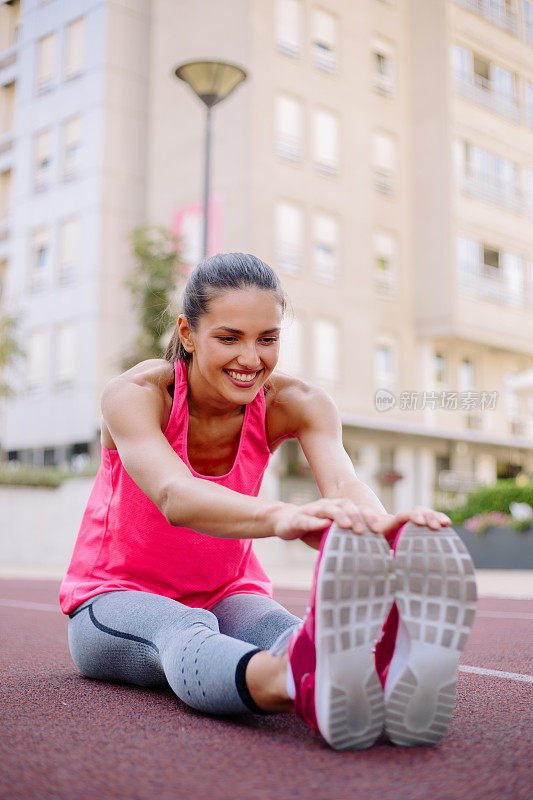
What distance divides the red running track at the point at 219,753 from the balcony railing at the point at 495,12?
90.6 feet

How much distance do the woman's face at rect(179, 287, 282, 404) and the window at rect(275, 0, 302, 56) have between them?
74.6 feet

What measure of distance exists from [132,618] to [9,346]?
2145 centimetres

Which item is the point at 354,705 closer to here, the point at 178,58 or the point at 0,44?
Result: the point at 178,58

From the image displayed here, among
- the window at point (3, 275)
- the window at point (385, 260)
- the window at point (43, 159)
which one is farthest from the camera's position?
the window at point (3, 275)

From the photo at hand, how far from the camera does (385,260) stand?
25781 mm

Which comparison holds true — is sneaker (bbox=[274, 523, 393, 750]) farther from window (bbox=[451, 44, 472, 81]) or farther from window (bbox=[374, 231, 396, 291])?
window (bbox=[451, 44, 472, 81])

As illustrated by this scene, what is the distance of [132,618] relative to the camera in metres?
2.85

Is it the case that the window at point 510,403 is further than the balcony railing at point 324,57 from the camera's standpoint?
Yes

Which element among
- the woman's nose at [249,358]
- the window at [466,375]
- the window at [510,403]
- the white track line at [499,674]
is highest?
the window at [466,375]

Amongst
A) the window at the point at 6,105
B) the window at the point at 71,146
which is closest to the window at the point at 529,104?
the window at the point at 71,146

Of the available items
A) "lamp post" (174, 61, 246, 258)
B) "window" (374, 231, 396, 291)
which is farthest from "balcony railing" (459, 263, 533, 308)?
"lamp post" (174, 61, 246, 258)

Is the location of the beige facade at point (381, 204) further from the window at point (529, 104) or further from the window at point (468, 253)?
the window at point (529, 104)

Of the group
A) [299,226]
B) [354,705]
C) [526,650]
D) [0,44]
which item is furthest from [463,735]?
[0,44]

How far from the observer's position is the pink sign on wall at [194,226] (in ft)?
74.6
